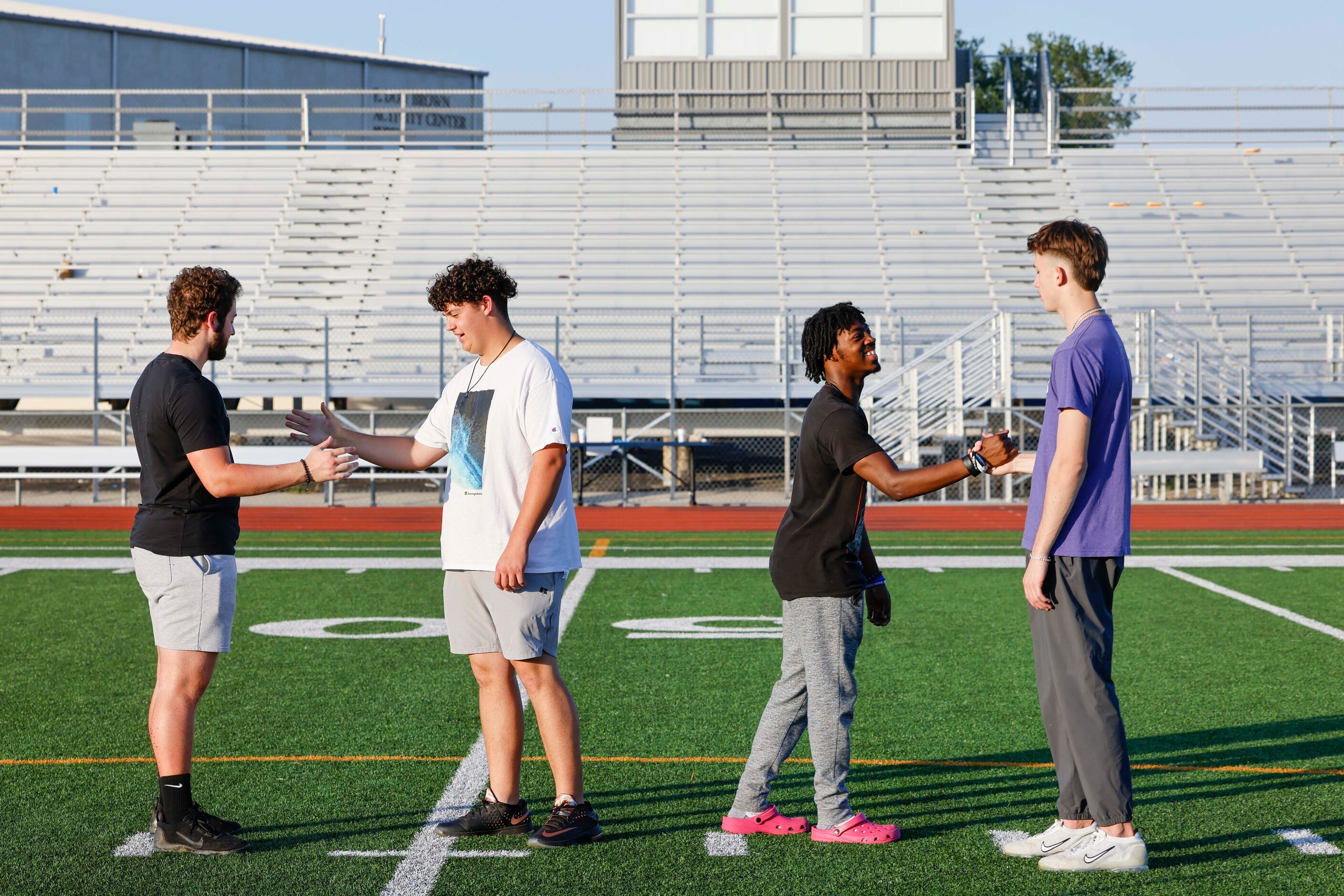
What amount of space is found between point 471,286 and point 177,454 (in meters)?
1.03

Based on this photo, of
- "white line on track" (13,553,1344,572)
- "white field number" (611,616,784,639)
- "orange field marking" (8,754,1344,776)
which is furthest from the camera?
"white line on track" (13,553,1344,572)

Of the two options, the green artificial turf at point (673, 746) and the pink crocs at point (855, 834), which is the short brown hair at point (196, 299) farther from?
the pink crocs at point (855, 834)

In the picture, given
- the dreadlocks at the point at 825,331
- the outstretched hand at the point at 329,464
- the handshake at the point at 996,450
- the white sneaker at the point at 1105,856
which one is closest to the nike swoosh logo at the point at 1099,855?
the white sneaker at the point at 1105,856

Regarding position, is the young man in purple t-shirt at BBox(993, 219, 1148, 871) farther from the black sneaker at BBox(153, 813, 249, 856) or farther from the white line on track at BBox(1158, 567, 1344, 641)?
the white line on track at BBox(1158, 567, 1344, 641)

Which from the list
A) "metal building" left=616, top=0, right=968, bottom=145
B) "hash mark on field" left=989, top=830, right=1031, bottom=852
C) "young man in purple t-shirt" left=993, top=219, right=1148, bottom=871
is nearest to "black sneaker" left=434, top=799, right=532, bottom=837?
"hash mark on field" left=989, top=830, right=1031, bottom=852

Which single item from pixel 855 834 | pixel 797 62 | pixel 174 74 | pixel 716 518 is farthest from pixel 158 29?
pixel 855 834

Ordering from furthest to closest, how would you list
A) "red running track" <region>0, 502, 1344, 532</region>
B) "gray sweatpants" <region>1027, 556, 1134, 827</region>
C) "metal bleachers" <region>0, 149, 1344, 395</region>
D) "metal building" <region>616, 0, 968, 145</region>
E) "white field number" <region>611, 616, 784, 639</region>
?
"metal building" <region>616, 0, 968, 145</region>
"metal bleachers" <region>0, 149, 1344, 395</region>
"red running track" <region>0, 502, 1344, 532</region>
"white field number" <region>611, 616, 784, 639</region>
"gray sweatpants" <region>1027, 556, 1134, 827</region>

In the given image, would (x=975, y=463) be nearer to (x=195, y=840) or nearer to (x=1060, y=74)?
(x=195, y=840)

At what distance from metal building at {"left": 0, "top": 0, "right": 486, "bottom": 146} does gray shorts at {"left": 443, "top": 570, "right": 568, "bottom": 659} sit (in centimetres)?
3143

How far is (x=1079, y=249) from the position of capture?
3855 mm

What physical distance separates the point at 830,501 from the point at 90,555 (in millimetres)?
9751

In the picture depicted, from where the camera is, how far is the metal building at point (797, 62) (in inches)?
1117

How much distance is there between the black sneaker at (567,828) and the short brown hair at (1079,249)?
7.06ft

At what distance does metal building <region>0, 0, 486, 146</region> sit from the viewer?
1449 inches
